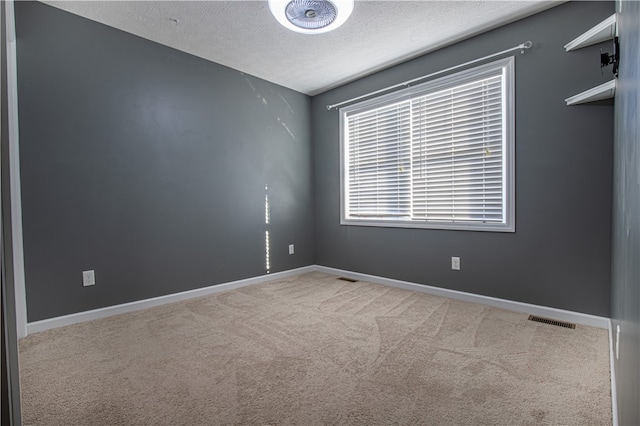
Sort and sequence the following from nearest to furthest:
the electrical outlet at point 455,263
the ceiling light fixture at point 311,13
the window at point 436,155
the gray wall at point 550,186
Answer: the ceiling light fixture at point 311,13 < the gray wall at point 550,186 < the window at point 436,155 < the electrical outlet at point 455,263

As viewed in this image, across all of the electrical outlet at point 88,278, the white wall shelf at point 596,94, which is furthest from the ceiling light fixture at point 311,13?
the electrical outlet at point 88,278

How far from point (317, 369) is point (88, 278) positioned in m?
2.09

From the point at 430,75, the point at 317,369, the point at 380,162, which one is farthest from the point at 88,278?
the point at 430,75

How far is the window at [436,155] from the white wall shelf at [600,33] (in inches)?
23.1

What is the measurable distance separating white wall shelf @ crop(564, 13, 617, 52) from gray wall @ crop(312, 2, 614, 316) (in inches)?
7.1

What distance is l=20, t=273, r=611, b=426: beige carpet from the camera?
4.68 ft

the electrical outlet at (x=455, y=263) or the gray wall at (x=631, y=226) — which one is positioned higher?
the gray wall at (x=631, y=226)

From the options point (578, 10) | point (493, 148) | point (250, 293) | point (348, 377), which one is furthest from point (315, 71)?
point (348, 377)

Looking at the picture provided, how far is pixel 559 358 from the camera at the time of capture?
188cm

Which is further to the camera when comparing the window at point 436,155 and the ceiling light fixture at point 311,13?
the window at point 436,155

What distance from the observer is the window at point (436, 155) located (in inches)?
109

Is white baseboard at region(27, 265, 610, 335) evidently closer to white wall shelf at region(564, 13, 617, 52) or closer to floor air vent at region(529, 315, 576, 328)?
floor air vent at region(529, 315, 576, 328)

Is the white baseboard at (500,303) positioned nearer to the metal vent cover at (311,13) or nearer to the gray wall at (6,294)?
the metal vent cover at (311,13)

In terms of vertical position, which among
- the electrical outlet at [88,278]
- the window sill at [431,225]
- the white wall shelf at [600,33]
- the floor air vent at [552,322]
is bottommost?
the floor air vent at [552,322]
